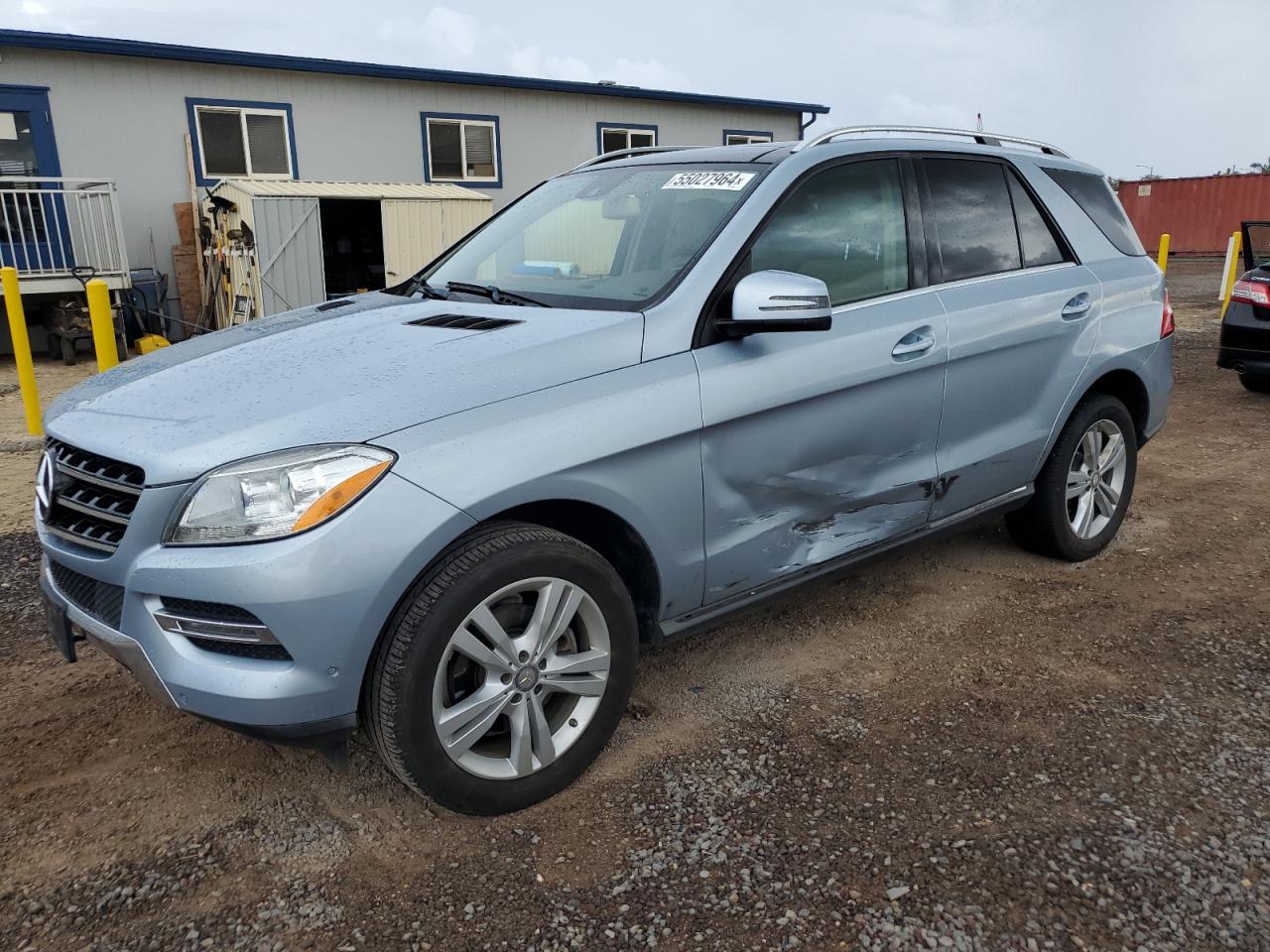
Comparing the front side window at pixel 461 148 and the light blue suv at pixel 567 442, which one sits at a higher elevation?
the front side window at pixel 461 148

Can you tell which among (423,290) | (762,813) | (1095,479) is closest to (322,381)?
(423,290)

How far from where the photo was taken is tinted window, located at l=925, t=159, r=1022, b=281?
144 inches

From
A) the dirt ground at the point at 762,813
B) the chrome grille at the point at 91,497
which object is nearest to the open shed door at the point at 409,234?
the dirt ground at the point at 762,813

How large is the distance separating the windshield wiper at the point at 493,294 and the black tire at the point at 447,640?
3.11ft

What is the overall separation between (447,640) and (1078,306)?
10.1 feet

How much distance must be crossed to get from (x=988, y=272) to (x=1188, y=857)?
2238 millimetres

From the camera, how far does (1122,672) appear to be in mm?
3404

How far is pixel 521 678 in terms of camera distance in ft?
8.27

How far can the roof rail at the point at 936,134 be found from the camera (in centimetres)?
342

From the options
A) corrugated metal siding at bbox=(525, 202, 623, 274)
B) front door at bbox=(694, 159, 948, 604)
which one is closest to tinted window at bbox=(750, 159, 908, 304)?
front door at bbox=(694, 159, 948, 604)

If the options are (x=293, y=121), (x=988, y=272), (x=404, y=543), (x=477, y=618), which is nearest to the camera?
(x=404, y=543)

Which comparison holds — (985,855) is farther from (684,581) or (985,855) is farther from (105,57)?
(105,57)

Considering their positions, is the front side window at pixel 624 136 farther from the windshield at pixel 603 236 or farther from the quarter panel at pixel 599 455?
the quarter panel at pixel 599 455

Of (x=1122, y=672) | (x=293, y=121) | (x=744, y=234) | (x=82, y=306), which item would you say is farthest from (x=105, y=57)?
(x=1122, y=672)
